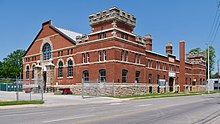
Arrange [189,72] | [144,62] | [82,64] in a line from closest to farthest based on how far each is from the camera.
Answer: [82,64] → [144,62] → [189,72]

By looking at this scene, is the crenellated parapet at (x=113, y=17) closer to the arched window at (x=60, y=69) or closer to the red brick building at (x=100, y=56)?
the red brick building at (x=100, y=56)

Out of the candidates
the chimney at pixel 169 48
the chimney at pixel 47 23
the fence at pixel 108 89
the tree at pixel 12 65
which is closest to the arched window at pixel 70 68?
the fence at pixel 108 89

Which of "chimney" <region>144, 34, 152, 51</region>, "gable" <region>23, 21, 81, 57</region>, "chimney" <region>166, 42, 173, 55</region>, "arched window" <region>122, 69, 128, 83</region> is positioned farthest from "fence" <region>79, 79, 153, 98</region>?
"chimney" <region>166, 42, 173, 55</region>

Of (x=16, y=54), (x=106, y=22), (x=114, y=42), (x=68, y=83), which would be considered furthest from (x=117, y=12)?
(x=16, y=54)

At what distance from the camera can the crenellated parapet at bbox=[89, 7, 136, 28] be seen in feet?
127

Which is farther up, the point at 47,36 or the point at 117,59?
the point at 47,36

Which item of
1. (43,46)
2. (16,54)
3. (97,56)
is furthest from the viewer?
(16,54)

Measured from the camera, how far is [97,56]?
4000cm

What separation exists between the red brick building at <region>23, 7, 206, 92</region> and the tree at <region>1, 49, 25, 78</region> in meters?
48.5

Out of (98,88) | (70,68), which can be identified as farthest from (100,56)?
(70,68)

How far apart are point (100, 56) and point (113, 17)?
666 cm

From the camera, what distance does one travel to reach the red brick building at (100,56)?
38438mm

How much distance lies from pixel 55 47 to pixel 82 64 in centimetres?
1063

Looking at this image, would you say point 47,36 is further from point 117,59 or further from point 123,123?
point 123,123
